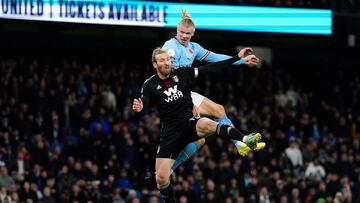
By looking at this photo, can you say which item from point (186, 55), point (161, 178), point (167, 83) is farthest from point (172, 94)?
point (161, 178)

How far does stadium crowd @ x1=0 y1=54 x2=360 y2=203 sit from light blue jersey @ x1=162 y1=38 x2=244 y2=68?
734 cm

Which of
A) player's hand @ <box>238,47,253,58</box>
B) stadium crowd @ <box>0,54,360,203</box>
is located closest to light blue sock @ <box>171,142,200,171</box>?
player's hand @ <box>238,47,253,58</box>

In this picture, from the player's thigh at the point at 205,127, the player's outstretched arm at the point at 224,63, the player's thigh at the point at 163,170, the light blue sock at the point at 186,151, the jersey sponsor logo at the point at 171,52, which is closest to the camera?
the player's outstretched arm at the point at 224,63

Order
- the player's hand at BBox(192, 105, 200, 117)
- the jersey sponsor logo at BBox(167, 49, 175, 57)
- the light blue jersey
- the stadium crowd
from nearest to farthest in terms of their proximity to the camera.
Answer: the jersey sponsor logo at BBox(167, 49, 175, 57) < the player's hand at BBox(192, 105, 200, 117) < the light blue jersey < the stadium crowd

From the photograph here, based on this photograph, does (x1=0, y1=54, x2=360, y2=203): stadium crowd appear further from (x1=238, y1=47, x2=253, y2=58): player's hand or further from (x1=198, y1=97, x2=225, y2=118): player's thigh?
(x1=238, y1=47, x2=253, y2=58): player's hand

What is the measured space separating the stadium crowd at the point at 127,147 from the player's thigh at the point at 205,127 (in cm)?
781

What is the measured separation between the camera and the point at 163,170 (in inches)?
595

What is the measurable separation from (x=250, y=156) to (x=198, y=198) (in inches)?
110

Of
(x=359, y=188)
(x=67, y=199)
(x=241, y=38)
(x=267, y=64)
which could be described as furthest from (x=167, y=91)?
(x=267, y=64)

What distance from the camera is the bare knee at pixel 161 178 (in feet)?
49.7

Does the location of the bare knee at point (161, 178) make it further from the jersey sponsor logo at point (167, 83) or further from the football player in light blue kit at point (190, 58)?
the jersey sponsor logo at point (167, 83)

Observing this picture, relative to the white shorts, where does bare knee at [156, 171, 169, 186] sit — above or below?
below

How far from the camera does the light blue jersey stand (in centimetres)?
1548

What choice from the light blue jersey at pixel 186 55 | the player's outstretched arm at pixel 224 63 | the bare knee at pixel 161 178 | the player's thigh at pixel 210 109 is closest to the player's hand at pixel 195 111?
the player's thigh at pixel 210 109
